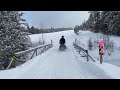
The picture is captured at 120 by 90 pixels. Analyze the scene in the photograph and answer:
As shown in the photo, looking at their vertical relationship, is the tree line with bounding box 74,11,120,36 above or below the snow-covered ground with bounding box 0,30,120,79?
above

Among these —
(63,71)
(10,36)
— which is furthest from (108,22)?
(63,71)

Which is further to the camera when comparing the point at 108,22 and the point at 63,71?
the point at 108,22

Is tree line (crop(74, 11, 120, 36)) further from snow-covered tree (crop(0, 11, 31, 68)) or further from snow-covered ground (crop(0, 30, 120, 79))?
snow-covered ground (crop(0, 30, 120, 79))

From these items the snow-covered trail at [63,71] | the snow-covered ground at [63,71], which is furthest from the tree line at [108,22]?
the snow-covered trail at [63,71]

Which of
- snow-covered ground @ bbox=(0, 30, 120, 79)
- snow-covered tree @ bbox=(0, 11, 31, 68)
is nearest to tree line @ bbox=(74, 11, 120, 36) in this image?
snow-covered tree @ bbox=(0, 11, 31, 68)

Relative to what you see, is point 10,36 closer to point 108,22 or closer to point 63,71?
point 63,71

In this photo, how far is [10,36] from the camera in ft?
105

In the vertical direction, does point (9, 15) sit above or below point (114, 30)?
above

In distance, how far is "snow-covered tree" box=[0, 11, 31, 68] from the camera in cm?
3071
